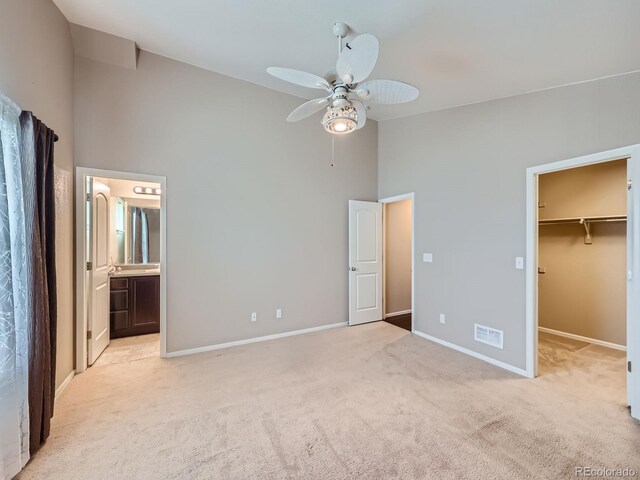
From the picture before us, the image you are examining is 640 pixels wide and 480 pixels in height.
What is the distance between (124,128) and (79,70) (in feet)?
2.12

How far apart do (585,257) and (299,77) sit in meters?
4.40

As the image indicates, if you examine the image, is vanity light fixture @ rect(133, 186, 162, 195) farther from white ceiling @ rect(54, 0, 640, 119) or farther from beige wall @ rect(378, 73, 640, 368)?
beige wall @ rect(378, 73, 640, 368)

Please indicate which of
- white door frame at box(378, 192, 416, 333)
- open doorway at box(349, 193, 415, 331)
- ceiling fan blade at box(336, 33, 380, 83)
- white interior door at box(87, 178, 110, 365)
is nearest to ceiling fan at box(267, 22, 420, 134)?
ceiling fan blade at box(336, 33, 380, 83)

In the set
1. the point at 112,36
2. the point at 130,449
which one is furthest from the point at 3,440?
the point at 112,36

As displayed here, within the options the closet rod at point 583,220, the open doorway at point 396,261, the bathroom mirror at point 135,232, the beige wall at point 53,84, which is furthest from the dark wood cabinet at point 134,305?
the closet rod at point 583,220

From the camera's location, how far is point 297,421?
2.12 meters

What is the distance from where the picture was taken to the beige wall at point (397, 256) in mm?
5105

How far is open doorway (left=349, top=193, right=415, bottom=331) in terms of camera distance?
455cm

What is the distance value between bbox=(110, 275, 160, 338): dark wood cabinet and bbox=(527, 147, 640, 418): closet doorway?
15.7ft

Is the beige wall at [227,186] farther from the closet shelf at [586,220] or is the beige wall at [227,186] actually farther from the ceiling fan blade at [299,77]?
the closet shelf at [586,220]

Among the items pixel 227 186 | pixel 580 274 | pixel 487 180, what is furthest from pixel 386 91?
pixel 580 274

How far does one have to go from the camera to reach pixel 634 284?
7.19ft

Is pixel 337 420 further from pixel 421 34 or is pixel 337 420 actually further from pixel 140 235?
pixel 140 235

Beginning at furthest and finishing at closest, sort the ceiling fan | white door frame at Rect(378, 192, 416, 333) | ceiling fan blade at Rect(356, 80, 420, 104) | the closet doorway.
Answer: white door frame at Rect(378, 192, 416, 333), the closet doorway, ceiling fan blade at Rect(356, 80, 420, 104), the ceiling fan
